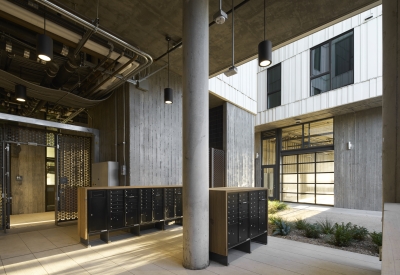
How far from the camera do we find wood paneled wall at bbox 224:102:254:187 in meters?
9.35

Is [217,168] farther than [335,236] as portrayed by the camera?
Yes

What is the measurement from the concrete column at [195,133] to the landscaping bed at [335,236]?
2.55m

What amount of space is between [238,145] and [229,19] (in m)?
5.98

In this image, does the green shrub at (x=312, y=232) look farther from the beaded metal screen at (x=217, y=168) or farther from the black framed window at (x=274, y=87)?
the black framed window at (x=274, y=87)

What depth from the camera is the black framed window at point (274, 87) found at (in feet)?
39.1

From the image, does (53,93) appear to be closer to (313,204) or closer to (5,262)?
(5,262)

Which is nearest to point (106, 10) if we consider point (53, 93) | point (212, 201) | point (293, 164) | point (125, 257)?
point (53, 93)

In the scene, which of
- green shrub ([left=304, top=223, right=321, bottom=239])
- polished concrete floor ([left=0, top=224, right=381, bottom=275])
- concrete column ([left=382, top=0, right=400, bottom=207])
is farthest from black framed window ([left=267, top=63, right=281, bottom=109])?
concrete column ([left=382, top=0, right=400, bottom=207])

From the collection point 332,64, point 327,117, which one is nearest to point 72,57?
point 332,64

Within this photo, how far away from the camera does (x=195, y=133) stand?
3.63m

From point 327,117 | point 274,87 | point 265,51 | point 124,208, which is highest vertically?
point 274,87

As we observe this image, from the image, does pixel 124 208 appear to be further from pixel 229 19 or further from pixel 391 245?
pixel 391 245

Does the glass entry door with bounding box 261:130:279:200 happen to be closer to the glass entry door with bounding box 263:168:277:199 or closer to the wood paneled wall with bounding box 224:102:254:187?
the glass entry door with bounding box 263:168:277:199

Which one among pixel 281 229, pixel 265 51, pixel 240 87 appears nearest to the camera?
pixel 265 51
